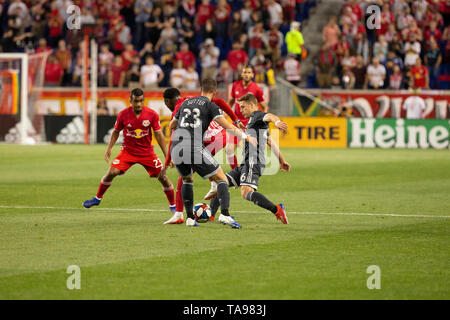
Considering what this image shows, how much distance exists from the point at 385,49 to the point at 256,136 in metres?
21.1

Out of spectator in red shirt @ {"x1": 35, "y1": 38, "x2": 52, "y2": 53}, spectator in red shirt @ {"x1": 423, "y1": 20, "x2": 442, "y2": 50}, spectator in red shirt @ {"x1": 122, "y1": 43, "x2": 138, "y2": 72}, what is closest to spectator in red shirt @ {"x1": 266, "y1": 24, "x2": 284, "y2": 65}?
spectator in red shirt @ {"x1": 122, "y1": 43, "x2": 138, "y2": 72}

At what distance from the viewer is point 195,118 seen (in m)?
10.9

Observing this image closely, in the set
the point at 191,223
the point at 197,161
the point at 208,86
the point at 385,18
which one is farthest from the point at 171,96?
the point at 385,18

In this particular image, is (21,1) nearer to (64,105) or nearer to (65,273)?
(64,105)

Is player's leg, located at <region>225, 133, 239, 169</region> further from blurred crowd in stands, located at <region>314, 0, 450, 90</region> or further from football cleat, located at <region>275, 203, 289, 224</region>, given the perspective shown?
blurred crowd in stands, located at <region>314, 0, 450, 90</region>

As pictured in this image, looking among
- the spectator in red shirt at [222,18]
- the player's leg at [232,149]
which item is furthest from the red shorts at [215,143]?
the spectator in red shirt at [222,18]

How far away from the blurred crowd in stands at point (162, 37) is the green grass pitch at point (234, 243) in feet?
43.6

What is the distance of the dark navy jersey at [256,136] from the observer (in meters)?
11.2

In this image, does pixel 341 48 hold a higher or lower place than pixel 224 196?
higher

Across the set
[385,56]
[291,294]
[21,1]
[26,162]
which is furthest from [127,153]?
[21,1]

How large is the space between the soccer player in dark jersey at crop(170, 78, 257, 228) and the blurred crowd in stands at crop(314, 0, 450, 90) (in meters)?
20.7

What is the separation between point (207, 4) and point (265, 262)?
25486mm

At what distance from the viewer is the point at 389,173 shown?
787 inches

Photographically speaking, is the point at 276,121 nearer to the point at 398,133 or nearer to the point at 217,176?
the point at 217,176
